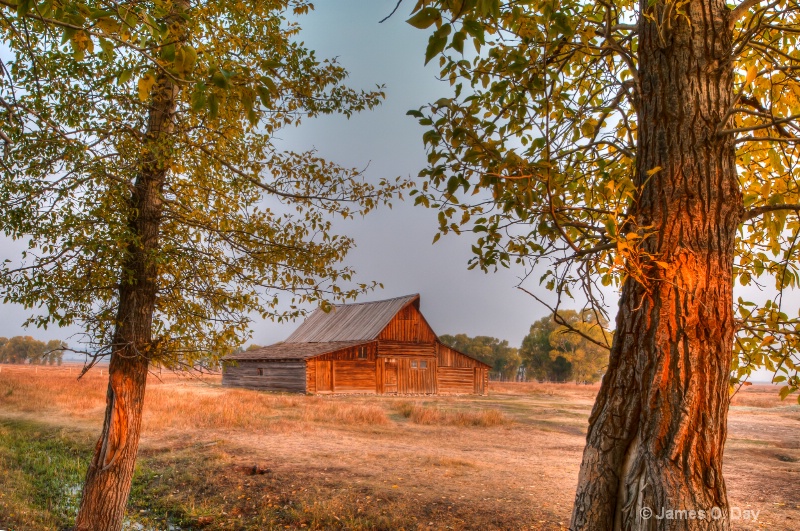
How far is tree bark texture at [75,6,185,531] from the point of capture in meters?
5.88

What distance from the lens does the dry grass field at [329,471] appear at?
7.51m

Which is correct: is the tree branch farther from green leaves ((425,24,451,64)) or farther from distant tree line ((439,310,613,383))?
distant tree line ((439,310,613,383))

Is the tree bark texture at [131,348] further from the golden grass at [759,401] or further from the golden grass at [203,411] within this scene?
the golden grass at [759,401]

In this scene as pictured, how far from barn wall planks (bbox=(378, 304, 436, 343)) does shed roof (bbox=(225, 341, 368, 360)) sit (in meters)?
2.35

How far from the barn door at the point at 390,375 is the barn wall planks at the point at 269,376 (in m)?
5.70

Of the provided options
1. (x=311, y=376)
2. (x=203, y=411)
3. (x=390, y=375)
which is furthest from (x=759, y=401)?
(x=203, y=411)

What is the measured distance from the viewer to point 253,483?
9312 mm

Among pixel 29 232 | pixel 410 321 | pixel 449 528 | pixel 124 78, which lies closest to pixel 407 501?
pixel 449 528

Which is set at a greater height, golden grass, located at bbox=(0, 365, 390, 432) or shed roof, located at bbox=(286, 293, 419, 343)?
shed roof, located at bbox=(286, 293, 419, 343)

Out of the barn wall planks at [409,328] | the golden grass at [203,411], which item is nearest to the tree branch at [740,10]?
the golden grass at [203,411]

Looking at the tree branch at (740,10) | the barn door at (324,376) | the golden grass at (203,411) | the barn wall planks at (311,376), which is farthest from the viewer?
the barn door at (324,376)

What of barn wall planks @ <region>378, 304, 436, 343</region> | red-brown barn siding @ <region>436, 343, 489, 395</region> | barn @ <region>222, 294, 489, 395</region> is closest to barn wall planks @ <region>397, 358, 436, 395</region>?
barn @ <region>222, 294, 489, 395</region>

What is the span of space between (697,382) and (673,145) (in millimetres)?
1322

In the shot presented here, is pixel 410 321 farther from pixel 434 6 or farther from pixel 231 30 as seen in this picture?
pixel 434 6
